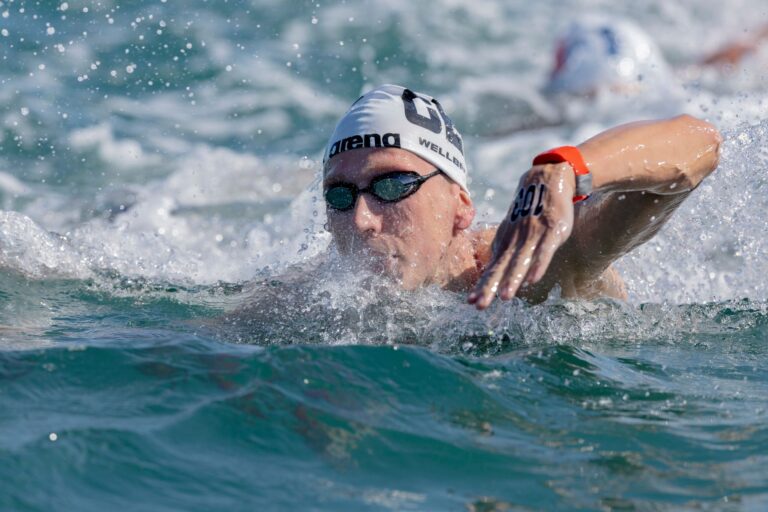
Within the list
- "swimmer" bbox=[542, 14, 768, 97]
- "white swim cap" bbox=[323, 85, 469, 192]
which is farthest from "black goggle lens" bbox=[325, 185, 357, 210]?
"swimmer" bbox=[542, 14, 768, 97]

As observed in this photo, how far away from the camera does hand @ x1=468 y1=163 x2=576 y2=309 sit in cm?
270

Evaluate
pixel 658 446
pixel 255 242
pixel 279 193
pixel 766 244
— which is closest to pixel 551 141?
pixel 279 193

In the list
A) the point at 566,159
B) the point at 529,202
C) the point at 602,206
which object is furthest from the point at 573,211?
the point at 602,206

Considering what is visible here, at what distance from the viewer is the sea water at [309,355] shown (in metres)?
2.64

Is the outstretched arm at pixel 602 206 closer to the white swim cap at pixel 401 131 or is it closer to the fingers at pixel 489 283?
the fingers at pixel 489 283

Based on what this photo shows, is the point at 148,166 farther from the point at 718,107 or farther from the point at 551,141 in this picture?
the point at 718,107

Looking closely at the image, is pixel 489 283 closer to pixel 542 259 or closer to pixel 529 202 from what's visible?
pixel 542 259

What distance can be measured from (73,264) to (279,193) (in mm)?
3621

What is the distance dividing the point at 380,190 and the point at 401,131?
325mm

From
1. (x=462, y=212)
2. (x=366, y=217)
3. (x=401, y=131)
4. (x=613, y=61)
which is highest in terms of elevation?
(x=613, y=61)

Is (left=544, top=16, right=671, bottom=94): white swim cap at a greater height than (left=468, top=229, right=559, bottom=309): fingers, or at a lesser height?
greater

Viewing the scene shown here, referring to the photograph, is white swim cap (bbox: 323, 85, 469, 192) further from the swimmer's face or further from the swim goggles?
the swim goggles

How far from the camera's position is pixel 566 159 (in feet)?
10.2

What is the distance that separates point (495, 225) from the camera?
4.91 metres
